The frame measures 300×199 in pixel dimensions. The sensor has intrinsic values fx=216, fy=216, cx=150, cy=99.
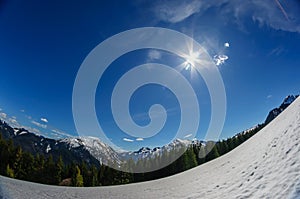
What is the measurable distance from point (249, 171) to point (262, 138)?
0.79 meters

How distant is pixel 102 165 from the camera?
7520 mm

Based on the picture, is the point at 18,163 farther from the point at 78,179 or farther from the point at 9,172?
the point at 78,179

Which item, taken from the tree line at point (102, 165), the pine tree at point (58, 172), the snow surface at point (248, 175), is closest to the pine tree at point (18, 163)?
the tree line at point (102, 165)

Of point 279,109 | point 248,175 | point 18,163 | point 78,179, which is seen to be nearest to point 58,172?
point 78,179

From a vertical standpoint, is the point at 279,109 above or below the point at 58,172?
above

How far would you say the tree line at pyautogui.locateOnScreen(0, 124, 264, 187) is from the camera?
14.1 ft

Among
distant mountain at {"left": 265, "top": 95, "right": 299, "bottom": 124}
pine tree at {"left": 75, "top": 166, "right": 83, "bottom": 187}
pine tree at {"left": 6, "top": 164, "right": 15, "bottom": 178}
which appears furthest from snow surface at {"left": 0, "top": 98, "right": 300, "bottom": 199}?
pine tree at {"left": 75, "top": 166, "right": 83, "bottom": 187}

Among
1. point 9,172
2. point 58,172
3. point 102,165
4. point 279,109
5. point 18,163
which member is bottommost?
point 9,172

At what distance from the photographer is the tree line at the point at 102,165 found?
430cm

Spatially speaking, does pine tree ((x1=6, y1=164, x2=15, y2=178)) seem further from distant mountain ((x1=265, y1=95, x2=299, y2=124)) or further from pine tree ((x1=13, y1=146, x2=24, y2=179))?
distant mountain ((x1=265, y1=95, x2=299, y2=124))

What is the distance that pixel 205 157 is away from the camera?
5.25m

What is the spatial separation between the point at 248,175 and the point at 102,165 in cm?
481

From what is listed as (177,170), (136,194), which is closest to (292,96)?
(177,170)

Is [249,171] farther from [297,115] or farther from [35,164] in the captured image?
[35,164]
